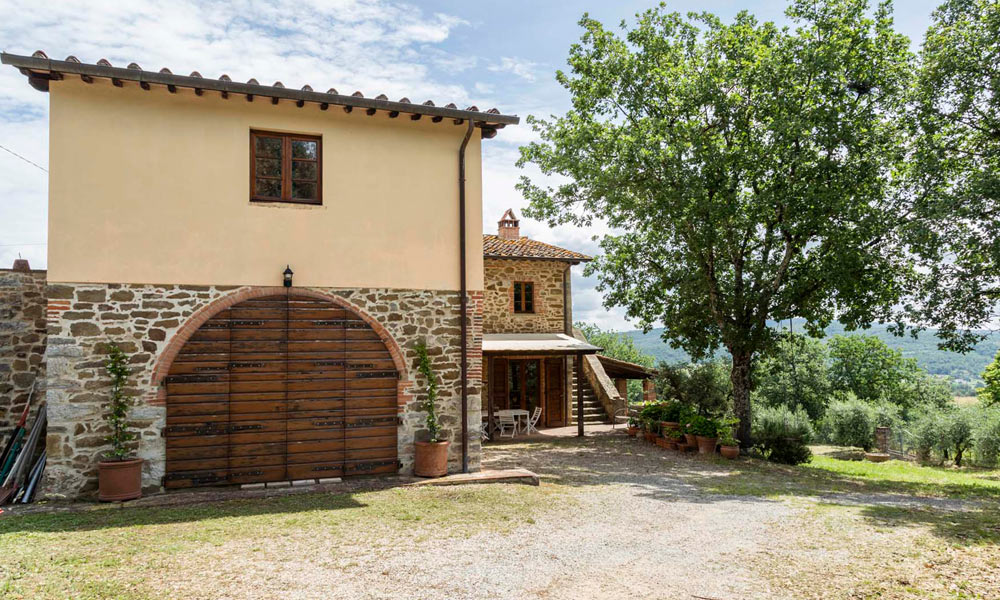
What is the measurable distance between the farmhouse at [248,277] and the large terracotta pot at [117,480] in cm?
31

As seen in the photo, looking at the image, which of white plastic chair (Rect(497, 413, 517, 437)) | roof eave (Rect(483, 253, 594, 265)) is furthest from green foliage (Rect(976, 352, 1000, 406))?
white plastic chair (Rect(497, 413, 517, 437))

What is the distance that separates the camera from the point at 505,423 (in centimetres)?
1770

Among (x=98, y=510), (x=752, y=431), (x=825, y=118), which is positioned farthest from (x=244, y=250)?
(x=752, y=431)

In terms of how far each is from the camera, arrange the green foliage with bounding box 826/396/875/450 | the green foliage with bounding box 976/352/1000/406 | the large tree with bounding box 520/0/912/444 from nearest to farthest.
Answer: the large tree with bounding box 520/0/912/444 < the green foliage with bounding box 976/352/1000/406 < the green foliage with bounding box 826/396/875/450

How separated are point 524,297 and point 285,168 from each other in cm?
1089

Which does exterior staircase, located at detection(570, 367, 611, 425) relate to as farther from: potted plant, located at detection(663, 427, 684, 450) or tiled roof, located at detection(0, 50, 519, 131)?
tiled roof, located at detection(0, 50, 519, 131)

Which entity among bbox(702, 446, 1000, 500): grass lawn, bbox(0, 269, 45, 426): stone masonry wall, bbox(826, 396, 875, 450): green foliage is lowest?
bbox(826, 396, 875, 450): green foliage

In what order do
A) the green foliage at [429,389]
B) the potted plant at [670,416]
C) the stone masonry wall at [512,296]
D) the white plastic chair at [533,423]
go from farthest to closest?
the stone masonry wall at [512,296], the white plastic chair at [533,423], the potted plant at [670,416], the green foliage at [429,389]

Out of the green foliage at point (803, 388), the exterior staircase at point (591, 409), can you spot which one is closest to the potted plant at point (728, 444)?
the exterior staircase at point (591, 409)

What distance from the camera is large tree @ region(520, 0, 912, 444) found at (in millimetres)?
12758

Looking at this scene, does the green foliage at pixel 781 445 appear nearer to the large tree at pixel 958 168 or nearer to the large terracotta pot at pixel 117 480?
the large tree at pixel 958 168

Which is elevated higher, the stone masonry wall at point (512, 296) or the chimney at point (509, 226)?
the chimney at point (509, 226)

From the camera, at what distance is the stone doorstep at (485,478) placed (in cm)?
903

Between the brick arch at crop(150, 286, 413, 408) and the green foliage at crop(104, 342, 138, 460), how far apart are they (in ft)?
1.17
